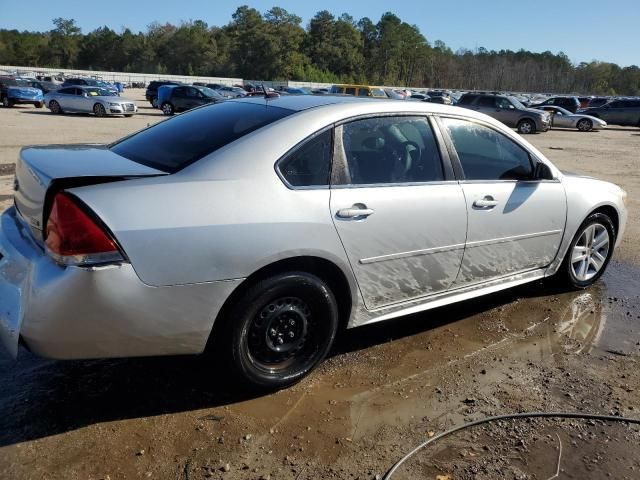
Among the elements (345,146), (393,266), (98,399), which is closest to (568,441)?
(393,266)

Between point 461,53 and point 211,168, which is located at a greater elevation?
point 461,53

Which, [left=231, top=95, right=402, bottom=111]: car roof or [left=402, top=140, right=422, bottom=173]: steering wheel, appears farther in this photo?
[left=402, top=140, right=422, bottom=173]: steering wheel

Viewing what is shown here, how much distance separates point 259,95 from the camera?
13.6 ft

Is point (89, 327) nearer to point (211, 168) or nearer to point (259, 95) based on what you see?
point (211, 168)

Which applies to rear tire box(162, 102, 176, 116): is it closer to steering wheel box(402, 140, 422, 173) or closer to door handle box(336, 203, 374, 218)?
steering wheel box(402, 140, 422, 173)

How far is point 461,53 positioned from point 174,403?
609 feet

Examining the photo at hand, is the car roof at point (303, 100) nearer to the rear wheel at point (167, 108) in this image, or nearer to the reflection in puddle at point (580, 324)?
the reflection in puddle at point (580, 324)

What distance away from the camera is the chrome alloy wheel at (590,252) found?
4.91m

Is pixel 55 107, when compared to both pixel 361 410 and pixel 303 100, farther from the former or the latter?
pixel 361 410

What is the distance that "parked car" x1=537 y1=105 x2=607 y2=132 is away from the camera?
2983 centimetres

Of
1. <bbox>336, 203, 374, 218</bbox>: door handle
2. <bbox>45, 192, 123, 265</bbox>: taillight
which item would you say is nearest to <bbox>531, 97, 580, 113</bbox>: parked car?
<bbox>336, 203, 374, 218</bbox>: door handle

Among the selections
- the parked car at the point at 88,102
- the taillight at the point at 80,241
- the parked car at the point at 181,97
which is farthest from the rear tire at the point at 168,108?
the taillight at the point at 80,241

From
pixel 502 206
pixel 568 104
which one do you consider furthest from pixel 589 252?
pixel 568 104

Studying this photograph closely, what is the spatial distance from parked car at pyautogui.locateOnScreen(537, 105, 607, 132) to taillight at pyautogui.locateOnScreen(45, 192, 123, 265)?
101ft
